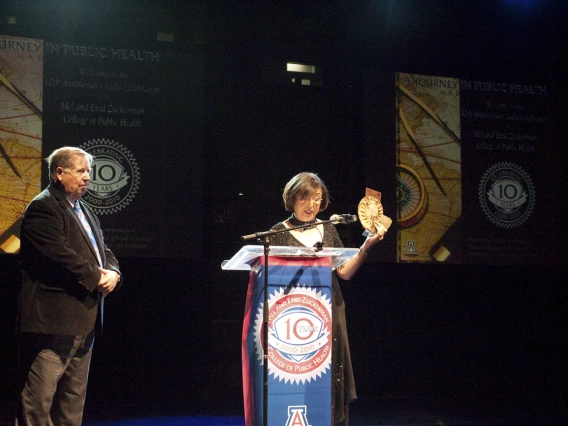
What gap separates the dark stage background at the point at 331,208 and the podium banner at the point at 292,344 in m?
2.32

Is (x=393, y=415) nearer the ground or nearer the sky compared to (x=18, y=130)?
nearer the ground

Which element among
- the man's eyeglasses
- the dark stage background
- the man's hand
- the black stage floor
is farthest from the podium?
the dark stage background

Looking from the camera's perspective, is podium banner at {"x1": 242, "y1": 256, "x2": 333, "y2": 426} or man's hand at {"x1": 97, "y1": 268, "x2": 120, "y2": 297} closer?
podium banner at {"x1": 242, "y1": 256, "x2": 333, "y2": 426}

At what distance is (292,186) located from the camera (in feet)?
9.59

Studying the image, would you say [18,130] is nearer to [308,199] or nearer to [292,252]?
[308,199]

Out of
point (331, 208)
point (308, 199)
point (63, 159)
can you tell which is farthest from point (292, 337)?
point (331, 208)

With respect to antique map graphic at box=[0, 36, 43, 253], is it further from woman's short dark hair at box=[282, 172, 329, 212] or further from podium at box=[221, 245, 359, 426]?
podium at box=[221, 245, 359, 426]

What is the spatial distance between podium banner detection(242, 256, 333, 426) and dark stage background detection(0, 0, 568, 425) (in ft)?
7.60

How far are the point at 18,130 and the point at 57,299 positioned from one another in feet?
7.43

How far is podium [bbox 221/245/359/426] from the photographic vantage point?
8.07ft

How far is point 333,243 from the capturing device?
2.91 m

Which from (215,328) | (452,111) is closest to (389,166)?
(452,111)

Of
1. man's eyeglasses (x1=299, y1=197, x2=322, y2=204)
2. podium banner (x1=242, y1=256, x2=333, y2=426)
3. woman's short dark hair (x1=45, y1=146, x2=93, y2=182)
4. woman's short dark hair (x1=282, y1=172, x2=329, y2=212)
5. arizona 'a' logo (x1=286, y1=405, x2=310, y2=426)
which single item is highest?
woman's short dark hair (x1=45, y1=146, x2=93, y2=182)

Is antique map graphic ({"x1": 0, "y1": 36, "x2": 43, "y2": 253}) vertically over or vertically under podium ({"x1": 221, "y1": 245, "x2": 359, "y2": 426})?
over
